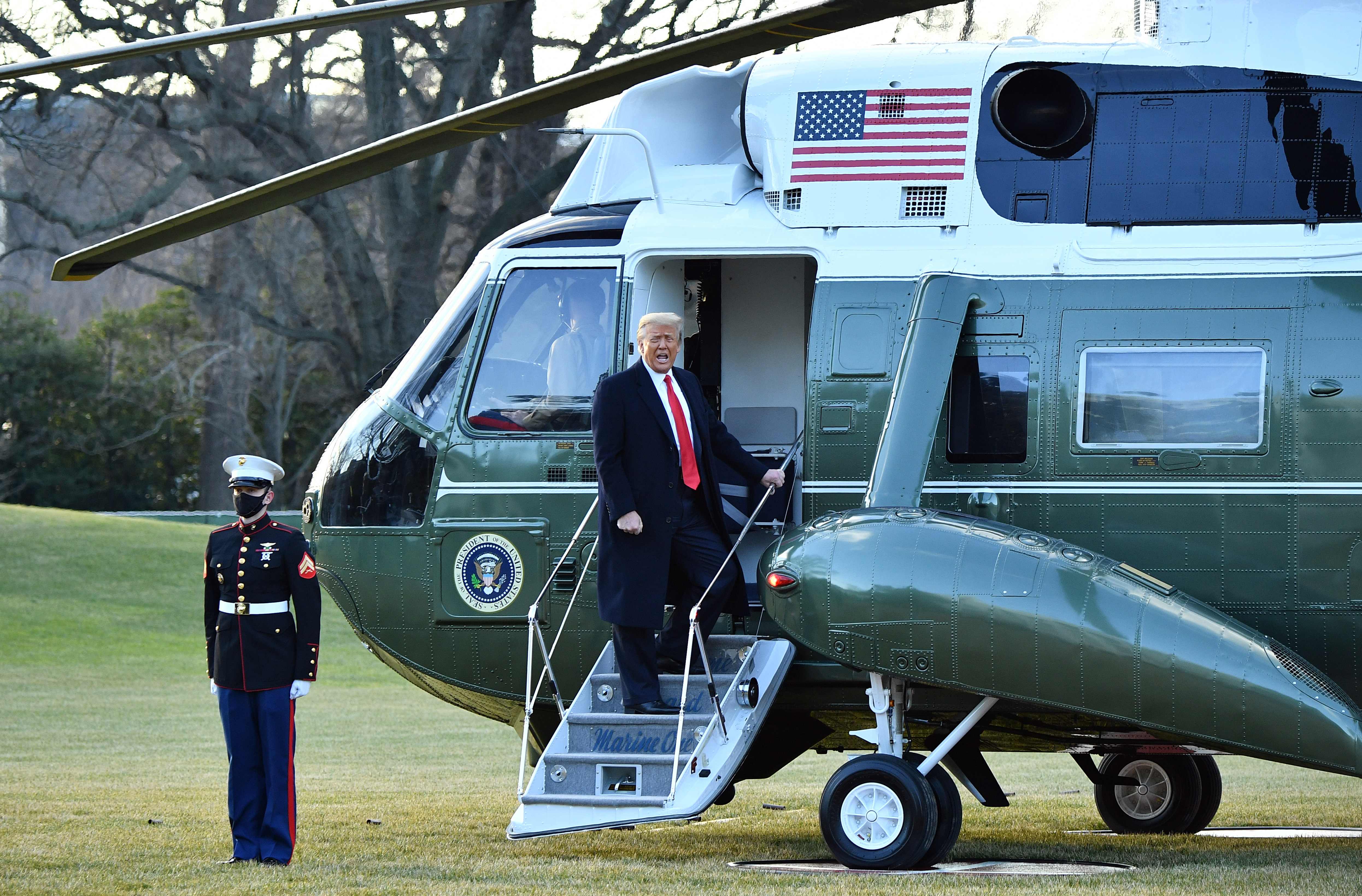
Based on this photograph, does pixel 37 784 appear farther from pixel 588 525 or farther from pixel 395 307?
pixel 395 307

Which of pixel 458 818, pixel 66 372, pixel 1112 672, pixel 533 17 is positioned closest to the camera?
pixel 1112 672

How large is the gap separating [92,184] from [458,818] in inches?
1217

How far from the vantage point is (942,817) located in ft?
23.8

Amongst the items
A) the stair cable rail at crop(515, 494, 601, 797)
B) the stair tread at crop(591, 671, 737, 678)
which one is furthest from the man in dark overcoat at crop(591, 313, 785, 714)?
the stair cable rail at crop(515, 494, 601, 797)

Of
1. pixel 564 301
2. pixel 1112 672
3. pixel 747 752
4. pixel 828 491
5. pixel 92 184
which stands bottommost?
pixel 747 752

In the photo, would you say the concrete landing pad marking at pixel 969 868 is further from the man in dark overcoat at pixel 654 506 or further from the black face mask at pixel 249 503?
the black face mask at pixel 249 503

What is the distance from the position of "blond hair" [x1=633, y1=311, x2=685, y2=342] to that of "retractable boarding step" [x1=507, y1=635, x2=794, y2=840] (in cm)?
146

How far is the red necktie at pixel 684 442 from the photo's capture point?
7.66m

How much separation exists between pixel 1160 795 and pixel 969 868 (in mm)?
2535

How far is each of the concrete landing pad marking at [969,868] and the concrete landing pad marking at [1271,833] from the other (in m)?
1.65

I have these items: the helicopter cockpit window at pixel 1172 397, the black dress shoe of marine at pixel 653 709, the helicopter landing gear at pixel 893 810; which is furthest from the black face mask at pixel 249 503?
the helicopter cockpit window at pixel 1172 397

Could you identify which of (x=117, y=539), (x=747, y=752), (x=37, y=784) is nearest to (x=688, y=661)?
(x=747, y=752)

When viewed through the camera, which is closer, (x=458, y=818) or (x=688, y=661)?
(x=688, y=661)

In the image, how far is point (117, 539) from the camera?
28.0 meters
